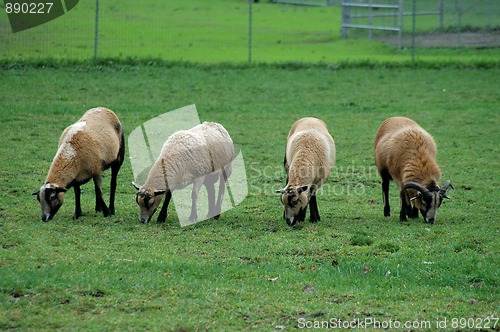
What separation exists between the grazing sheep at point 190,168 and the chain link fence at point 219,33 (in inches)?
502

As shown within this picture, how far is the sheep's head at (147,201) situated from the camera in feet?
39.5

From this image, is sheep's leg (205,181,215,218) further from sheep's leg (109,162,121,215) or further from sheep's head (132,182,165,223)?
sheep's leg (109,162,121,215)

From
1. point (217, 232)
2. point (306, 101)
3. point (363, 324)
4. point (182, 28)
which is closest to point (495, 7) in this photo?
point (182, 28)

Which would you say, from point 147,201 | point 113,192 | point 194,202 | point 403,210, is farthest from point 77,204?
point 403,210

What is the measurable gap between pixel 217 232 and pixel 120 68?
15029 mm

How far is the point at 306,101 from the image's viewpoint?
2317cm

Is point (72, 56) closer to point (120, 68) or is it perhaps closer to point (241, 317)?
point (120, 68)

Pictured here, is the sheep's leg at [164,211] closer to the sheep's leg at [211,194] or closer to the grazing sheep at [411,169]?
the sheep's leg at [211,194]

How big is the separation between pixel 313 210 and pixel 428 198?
5.94 feet

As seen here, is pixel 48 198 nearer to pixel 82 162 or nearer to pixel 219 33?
pixel 82 162

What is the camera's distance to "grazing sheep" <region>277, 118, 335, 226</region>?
1218 cm

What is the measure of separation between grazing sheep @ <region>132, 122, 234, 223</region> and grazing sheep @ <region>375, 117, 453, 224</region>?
8.80 ft

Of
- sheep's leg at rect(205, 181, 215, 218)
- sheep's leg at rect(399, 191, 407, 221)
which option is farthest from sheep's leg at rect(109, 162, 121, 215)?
sheep's leg at rect(399, 191, 407, 221)

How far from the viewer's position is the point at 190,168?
1270 cm
